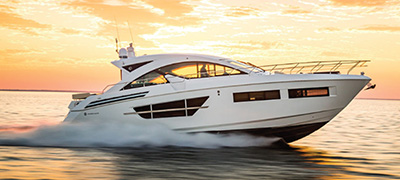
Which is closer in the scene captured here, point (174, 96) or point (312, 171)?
point (312, 171)

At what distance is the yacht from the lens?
10328mm

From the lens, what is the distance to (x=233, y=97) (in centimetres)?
1039

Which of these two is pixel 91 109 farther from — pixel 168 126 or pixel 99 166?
pixel 99 166

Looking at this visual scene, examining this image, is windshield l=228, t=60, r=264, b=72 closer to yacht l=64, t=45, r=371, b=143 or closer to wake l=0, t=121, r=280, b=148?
yacht l=64, t=45, r=371, b=143

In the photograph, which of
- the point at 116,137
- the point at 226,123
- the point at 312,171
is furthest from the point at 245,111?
the point at 116,137

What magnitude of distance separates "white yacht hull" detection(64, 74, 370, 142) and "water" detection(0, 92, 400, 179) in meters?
0.42

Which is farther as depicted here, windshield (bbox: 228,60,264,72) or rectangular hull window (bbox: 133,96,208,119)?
windshield (bbox: 228,60,264,72)

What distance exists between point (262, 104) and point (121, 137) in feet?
13.9

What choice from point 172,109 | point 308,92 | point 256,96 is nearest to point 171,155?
point 172,109

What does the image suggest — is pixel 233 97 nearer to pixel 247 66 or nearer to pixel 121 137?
pixel 247 66

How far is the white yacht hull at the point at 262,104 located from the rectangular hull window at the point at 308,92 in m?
0.09

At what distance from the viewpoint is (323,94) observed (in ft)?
34.0

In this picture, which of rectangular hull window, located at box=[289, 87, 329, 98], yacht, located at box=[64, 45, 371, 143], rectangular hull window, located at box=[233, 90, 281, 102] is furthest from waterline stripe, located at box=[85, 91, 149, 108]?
rectangular hull window, located at box=[289, 87, 329, 98]

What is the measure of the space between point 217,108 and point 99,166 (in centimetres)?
388
